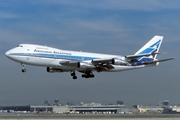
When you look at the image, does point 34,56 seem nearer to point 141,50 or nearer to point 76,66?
point 76,66

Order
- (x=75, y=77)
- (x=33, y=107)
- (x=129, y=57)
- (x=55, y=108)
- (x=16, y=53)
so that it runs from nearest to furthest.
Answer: (x=16, y=53), (x=129, y=57), (x=75, y=77), (x=55, y=108), (x=33, y=107)

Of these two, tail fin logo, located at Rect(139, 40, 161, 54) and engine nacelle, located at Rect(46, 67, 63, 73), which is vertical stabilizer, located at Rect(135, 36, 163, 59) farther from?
engine nacelle, located at Rect(46, 67, 63, 73)

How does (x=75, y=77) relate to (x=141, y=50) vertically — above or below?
below

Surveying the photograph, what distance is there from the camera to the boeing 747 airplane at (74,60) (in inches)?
2867

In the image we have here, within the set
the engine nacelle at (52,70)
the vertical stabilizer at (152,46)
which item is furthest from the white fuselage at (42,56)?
the vertical stabilizer at (152,46)

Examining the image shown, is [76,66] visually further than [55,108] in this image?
No

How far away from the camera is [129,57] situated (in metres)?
78.6

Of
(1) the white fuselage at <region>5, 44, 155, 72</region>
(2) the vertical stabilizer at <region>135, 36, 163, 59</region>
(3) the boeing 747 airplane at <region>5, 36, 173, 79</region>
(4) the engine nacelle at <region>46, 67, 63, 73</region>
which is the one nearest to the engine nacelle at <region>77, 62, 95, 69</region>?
(3) the boeing 747 airplane at <region>5, 36, 173, 79</region>

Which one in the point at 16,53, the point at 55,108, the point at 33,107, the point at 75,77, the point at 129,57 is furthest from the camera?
the point at 33,107

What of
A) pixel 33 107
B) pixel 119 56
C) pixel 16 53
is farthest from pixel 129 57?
pixel 33 107

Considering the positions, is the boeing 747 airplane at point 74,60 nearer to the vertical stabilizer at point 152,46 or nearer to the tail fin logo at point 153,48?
the tail fin logo at point 153,48

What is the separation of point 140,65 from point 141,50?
17.4 feet

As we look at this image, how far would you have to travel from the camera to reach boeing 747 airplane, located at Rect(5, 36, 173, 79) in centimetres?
7281

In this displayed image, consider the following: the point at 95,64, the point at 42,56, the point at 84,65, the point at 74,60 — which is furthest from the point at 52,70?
the point at 95,64
